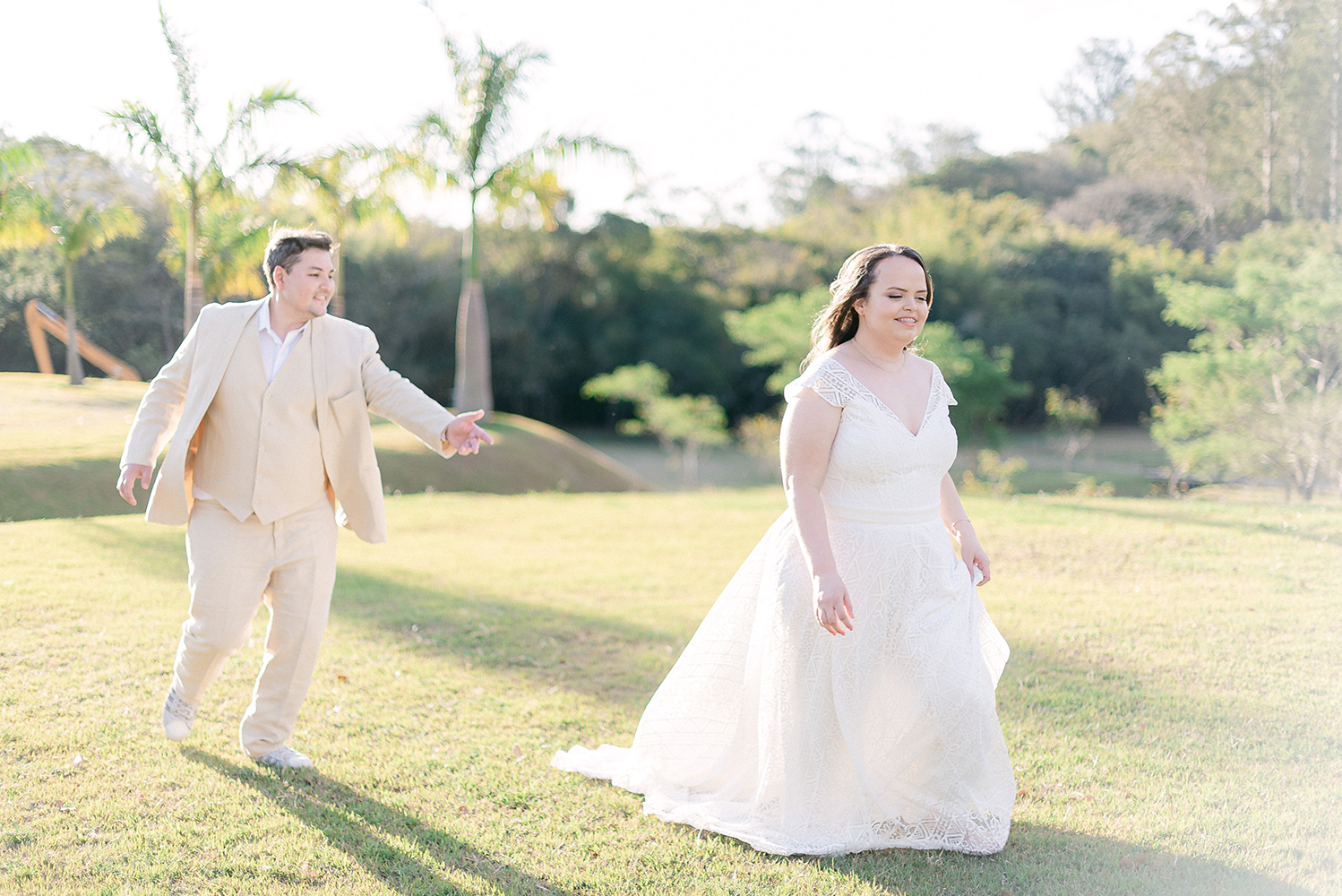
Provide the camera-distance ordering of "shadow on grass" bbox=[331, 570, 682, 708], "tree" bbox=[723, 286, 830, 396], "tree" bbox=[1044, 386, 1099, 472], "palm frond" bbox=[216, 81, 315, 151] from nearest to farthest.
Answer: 1. "shadow on grass" bbox=[331, 570, 682, 708]
2. "palm frond" bbox=[216, 81, 315, 151]
3. "tree" bbox=[1044, 386, 1099, 472]
4. "tree" bbox=[723, 286, 830, 396]

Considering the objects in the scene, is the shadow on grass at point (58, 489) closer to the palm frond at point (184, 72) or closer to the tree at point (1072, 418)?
the palm frond at point (184, 72)

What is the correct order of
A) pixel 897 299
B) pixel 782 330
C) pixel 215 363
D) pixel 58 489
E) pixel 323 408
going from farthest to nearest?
pixel 782 330
pixel 58 489
pixel 323 408
pixel 215 363
pixel 897 299

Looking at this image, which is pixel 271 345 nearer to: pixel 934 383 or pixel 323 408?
pixel 323 408

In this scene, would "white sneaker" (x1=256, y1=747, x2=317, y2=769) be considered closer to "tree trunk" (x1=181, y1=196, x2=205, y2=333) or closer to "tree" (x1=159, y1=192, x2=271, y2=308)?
"tree trunk" (x1=181, y1=196, x2=205, y2=333)

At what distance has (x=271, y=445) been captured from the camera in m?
3.37

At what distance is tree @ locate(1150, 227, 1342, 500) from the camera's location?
33.9ft

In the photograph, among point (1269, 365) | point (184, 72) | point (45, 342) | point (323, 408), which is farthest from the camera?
point (1269, 365)

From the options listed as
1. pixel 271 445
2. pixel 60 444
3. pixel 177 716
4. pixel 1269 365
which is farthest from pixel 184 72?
pixel 1269 365

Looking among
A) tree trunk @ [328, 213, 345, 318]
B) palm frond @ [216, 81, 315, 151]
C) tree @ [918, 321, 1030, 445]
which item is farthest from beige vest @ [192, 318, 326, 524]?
tree @ [918, 321, 1030, 445]

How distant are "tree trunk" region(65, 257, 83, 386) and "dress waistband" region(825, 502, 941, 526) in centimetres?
421

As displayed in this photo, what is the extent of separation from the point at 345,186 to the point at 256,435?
16.6 ft

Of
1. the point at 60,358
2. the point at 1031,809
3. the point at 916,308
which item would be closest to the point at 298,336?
the point at 916,308

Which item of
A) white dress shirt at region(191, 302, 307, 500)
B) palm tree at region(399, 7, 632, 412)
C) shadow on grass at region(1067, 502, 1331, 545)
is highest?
palm tree at region(399, 7, 632, 412)

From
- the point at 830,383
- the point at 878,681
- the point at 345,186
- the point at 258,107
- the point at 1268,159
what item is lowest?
the point at 878,681
